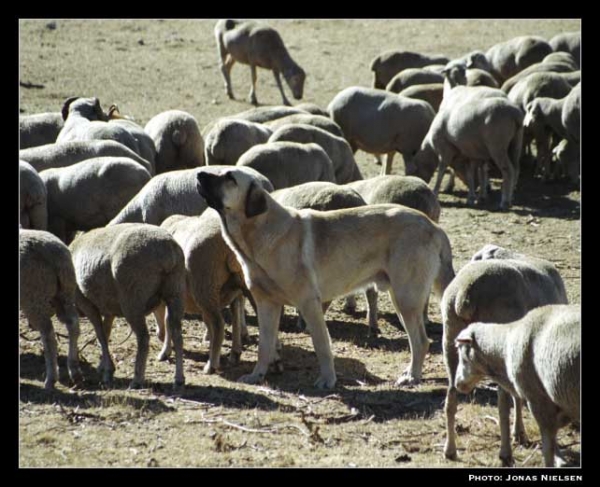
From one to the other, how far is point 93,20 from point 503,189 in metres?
18.8

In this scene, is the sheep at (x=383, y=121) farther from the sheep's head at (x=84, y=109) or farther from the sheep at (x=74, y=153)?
the sheep at (x=74, y=153)

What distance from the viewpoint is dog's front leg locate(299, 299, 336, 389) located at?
364 inches

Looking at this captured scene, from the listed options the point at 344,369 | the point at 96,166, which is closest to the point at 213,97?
the point at 96,166

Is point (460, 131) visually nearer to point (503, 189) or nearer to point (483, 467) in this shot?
point (503, 189)

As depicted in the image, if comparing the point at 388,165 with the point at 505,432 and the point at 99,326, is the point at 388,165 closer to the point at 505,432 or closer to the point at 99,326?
the point at 99,326

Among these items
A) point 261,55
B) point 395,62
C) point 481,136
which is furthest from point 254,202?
point 395,62

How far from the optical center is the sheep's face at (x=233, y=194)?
898cm

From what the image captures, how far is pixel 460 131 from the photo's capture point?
1767 cm

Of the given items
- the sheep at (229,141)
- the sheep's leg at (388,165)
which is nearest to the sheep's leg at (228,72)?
the sheep's leg at (388,165)

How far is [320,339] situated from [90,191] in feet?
15.5

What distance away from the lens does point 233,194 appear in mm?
9023

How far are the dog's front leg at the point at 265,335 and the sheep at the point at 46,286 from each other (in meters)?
1.61

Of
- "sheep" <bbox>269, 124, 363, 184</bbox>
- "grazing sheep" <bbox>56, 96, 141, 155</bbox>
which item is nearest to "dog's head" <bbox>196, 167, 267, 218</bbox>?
"sheep" <bbox>269, 124, 363, 184</bbox>
